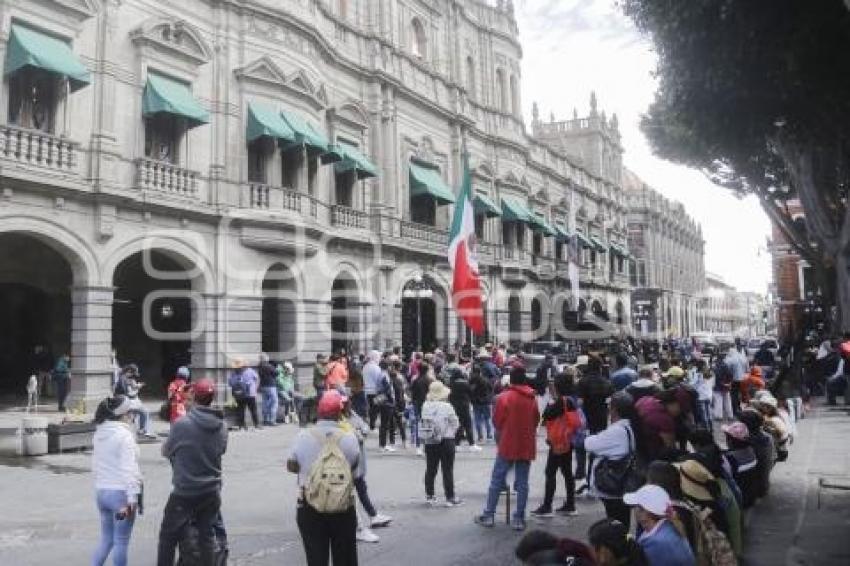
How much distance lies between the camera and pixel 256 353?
19281mm

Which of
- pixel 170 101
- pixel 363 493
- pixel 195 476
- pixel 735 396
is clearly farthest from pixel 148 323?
pixel 195 476

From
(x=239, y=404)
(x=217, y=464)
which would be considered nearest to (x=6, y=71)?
(x=239, y=404)

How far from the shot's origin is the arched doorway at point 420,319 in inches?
1032

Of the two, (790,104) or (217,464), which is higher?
(790,104)

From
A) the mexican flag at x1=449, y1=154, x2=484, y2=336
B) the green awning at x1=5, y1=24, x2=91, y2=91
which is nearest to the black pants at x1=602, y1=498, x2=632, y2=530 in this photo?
the mexican flag at x1=449, y1=154, x2=484, y2=336

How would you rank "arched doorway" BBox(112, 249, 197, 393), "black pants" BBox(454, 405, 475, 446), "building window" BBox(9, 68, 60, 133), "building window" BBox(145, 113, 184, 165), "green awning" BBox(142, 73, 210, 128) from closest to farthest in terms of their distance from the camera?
"black pants" BBox(454, 405, 475, 446) < "building window" BBox(9, 68, 60, 133) < "green awning" BBox(142, 73, 210, 128) < "building window" BBox(145, 113, 184, 165) < "arched doorway" BBox(112, 249, 197, 393)

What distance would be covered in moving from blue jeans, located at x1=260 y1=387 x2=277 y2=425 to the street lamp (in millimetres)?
5276

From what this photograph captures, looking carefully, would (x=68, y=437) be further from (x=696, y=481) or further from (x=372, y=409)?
(x=696, y=481)

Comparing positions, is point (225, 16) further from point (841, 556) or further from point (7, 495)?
point (841, 556)

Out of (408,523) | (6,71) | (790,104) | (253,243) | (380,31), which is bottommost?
(408,523)

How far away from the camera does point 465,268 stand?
15.2 meters

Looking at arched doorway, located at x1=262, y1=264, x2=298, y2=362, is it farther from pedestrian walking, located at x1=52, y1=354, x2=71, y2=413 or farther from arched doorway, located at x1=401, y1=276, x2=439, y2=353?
arched doorway, located at x1=401, y1=276, x2=439, y2=353

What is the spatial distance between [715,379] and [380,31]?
1647cm

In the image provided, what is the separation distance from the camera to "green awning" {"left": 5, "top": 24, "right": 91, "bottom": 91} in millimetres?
14562
